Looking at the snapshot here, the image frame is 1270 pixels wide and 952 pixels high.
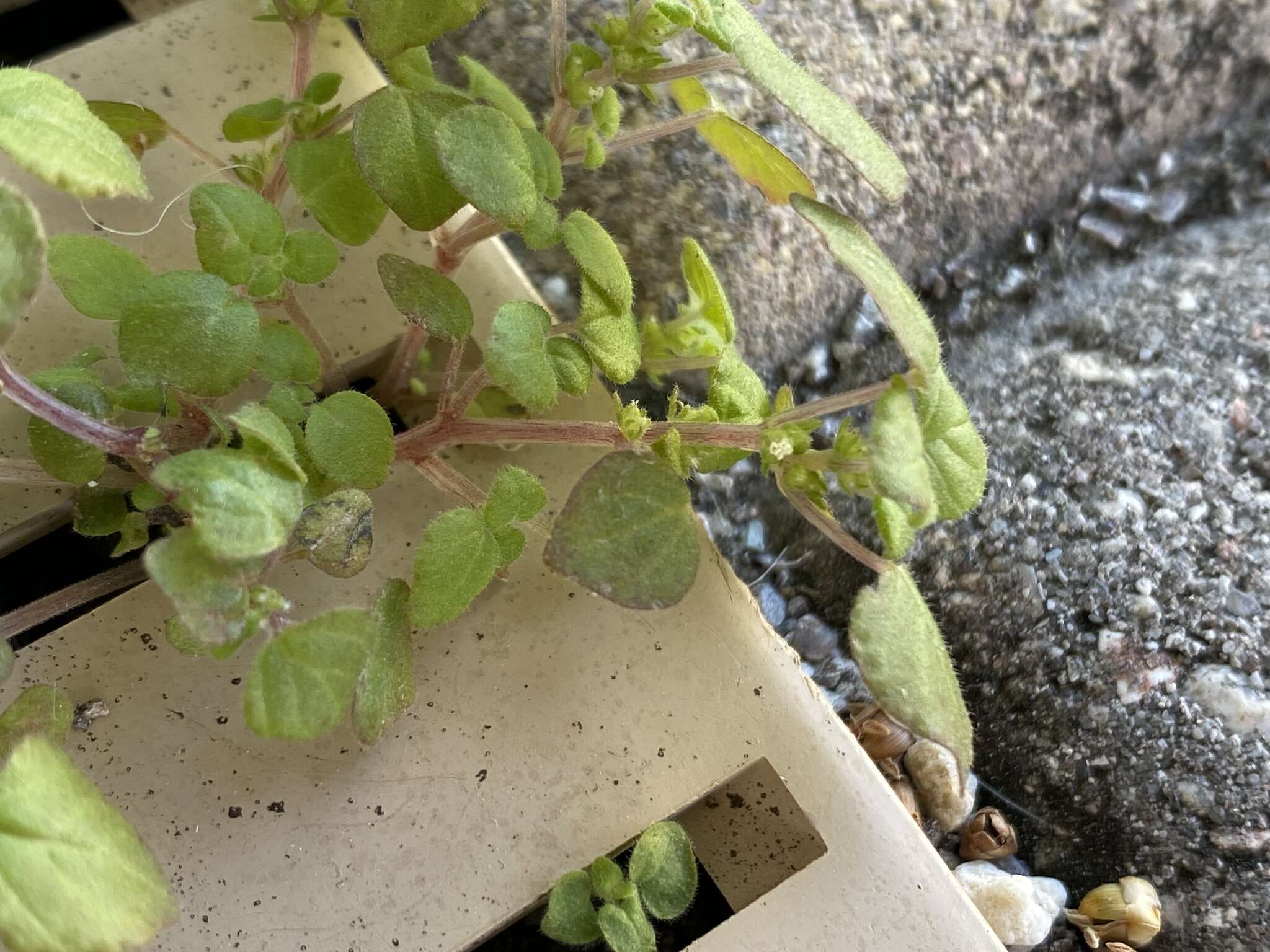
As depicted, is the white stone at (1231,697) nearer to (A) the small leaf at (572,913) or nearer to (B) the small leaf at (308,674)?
(A) the small leaf at (572,913)

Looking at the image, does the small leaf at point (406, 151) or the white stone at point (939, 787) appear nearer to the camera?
the small leaf at point (406, 151)

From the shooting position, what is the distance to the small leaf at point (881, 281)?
58cm

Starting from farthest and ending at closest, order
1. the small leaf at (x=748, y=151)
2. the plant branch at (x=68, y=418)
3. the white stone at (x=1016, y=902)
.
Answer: the white stone at (x=1016, y=902) → the small leaf at (x=748, y=151) → the plant branch at (x=68, y=418)

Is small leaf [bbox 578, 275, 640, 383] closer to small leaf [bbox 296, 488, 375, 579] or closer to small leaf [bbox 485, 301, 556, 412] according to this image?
small leaf [bbox 485, 301, 556, 412]

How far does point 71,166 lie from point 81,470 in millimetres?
256

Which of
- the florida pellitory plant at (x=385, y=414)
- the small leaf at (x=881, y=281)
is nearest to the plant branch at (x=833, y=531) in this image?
the florida pellitory plant at (x=385, y=414)

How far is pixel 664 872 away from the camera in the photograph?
29.0 inches

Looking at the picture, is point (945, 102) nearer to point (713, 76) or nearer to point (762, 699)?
point (713, 76)

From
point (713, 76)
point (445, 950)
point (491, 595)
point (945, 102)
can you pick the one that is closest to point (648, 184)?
point (713, 76)

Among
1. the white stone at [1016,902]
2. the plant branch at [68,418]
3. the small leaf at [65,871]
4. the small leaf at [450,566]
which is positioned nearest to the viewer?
the small leaf at [65,871]

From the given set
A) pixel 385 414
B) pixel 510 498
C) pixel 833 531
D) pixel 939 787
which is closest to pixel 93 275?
pixel 385 414

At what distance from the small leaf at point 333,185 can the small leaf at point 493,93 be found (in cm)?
10

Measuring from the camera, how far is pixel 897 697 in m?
0.63

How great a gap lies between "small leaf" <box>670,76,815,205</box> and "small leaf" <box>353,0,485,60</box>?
0.63ft
